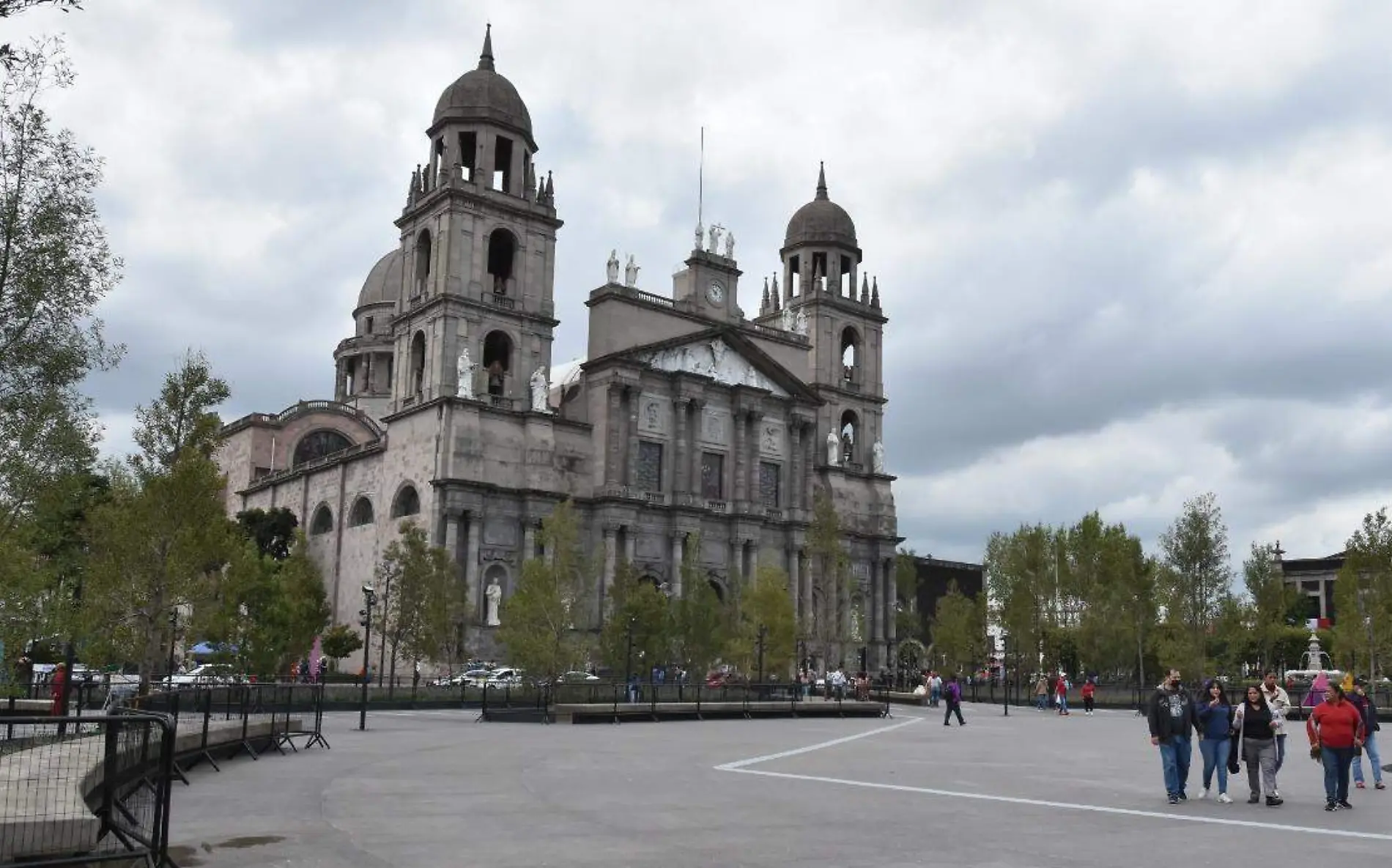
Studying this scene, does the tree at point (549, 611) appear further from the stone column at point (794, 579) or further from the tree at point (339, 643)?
the stone column at point (794, 579)

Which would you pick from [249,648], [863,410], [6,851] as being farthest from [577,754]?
[863,410]

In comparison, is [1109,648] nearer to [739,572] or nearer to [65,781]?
[739,572]

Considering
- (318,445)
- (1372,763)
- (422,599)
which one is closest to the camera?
(1372,763)

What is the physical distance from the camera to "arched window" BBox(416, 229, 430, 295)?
69012 mm

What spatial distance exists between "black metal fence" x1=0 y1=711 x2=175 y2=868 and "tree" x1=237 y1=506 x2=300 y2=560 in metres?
62.2

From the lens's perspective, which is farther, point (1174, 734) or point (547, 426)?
point (547, 426)

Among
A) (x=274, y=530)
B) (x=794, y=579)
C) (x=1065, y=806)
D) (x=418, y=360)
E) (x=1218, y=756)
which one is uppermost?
(x=418, y=360)

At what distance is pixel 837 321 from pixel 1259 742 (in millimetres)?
69888

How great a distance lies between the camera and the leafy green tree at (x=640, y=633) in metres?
53.9

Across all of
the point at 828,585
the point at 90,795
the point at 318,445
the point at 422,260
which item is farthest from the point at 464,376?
the point at 90,795

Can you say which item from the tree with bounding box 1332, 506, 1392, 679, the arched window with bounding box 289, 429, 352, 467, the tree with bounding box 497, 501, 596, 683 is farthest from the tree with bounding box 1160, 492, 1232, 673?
the arched window with bounding box 289, 429, 352, 467

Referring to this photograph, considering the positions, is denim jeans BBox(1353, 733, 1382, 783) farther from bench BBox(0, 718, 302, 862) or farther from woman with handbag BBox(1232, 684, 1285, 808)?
bench BBox(0, 718, 302, 862)

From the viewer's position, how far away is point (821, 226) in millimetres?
86688

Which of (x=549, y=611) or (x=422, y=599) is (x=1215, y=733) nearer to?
(x=549, y=611)
